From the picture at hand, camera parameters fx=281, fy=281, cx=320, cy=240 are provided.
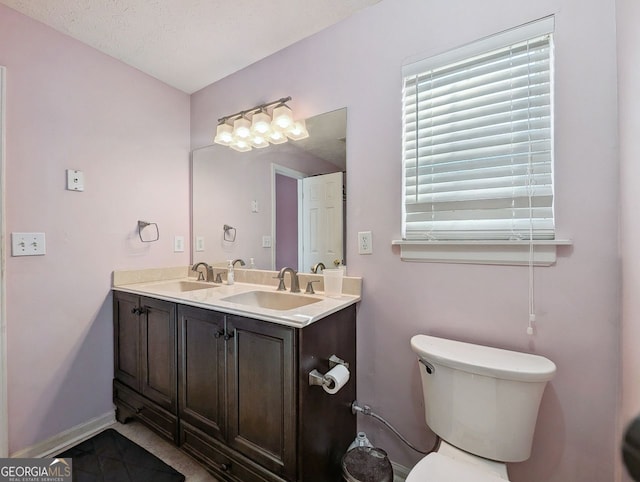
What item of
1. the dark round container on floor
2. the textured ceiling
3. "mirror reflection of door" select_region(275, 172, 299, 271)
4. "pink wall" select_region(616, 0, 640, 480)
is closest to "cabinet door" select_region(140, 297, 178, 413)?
"mirror reflection of door" select_region(275, 172, 299, 271)

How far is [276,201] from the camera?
5.92ft

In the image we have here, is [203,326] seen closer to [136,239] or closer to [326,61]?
[136,239]

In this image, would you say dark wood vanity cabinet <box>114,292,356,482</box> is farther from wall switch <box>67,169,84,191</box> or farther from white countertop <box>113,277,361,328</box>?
wall switch <box>67,169,84,191</box>

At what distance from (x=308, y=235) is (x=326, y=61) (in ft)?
3.17

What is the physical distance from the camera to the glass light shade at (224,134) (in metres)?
1.90

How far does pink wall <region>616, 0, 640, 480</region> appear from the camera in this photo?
0.78 metres

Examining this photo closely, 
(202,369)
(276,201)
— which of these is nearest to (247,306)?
(202,369)

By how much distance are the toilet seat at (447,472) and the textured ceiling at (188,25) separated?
1.97 meters

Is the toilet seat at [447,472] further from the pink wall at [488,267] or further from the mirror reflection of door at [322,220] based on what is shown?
the mirror reflection of door at [322,220]

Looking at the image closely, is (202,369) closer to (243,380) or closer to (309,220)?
(243,380)

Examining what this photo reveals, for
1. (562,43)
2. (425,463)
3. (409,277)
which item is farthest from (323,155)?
(425,463)

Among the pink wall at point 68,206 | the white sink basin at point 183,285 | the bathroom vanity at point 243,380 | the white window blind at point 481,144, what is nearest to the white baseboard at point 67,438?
the pink wall at point 68,206
